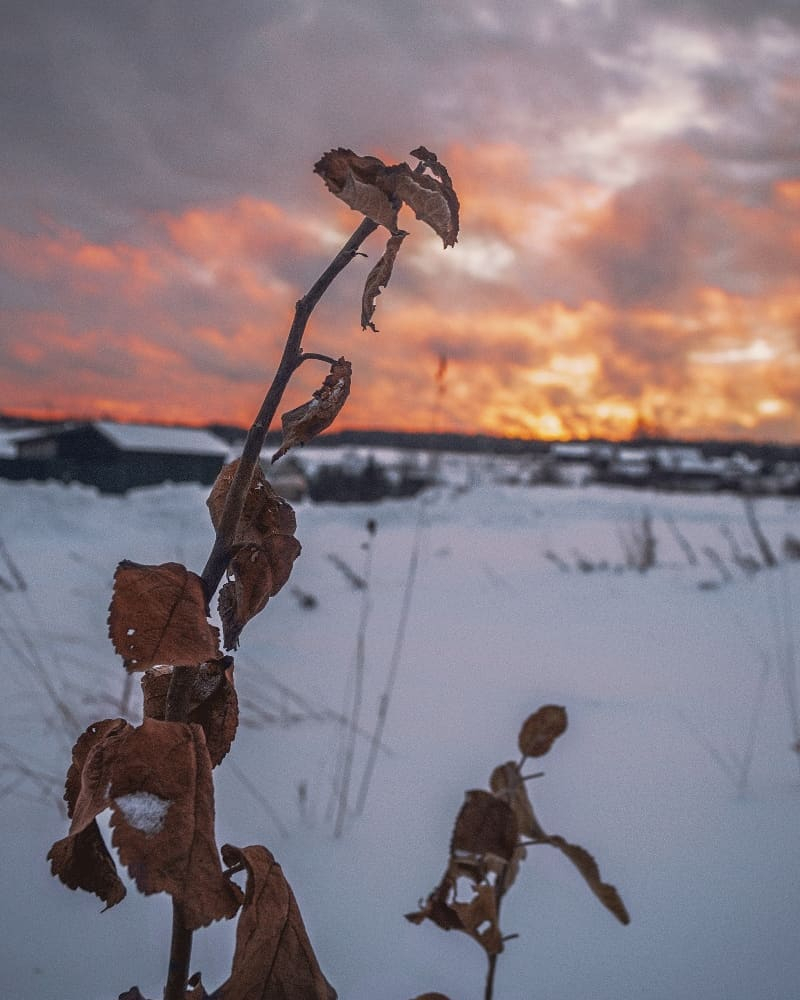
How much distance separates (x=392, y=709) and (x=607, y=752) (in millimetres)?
730

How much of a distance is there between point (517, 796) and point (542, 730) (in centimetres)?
8

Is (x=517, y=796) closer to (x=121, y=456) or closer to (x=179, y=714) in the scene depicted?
(x=179, y=714)

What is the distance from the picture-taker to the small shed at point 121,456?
2105 centimetres

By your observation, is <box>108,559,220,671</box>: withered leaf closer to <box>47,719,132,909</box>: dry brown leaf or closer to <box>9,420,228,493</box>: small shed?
<box>47,719,132,909</box>: dry brown leaf

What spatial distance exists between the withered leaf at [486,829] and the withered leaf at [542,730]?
9cm

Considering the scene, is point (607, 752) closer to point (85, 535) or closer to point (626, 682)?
point (626, 682)

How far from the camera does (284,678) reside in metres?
2.71

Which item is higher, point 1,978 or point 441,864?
point 441,864

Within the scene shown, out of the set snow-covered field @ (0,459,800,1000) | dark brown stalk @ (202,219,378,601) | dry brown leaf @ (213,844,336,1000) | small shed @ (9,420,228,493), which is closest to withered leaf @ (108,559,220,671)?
dark brown stalk @ (202,219,378,601)

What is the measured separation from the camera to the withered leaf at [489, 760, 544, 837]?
2.47 ft

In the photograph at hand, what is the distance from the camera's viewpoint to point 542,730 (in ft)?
2.54

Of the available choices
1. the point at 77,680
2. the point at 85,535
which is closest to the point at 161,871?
the point at 77,680

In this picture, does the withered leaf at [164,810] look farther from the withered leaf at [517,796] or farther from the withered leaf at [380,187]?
the withered leaf at [517,796]

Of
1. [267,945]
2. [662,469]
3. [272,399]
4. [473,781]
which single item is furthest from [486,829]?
[662,469]
